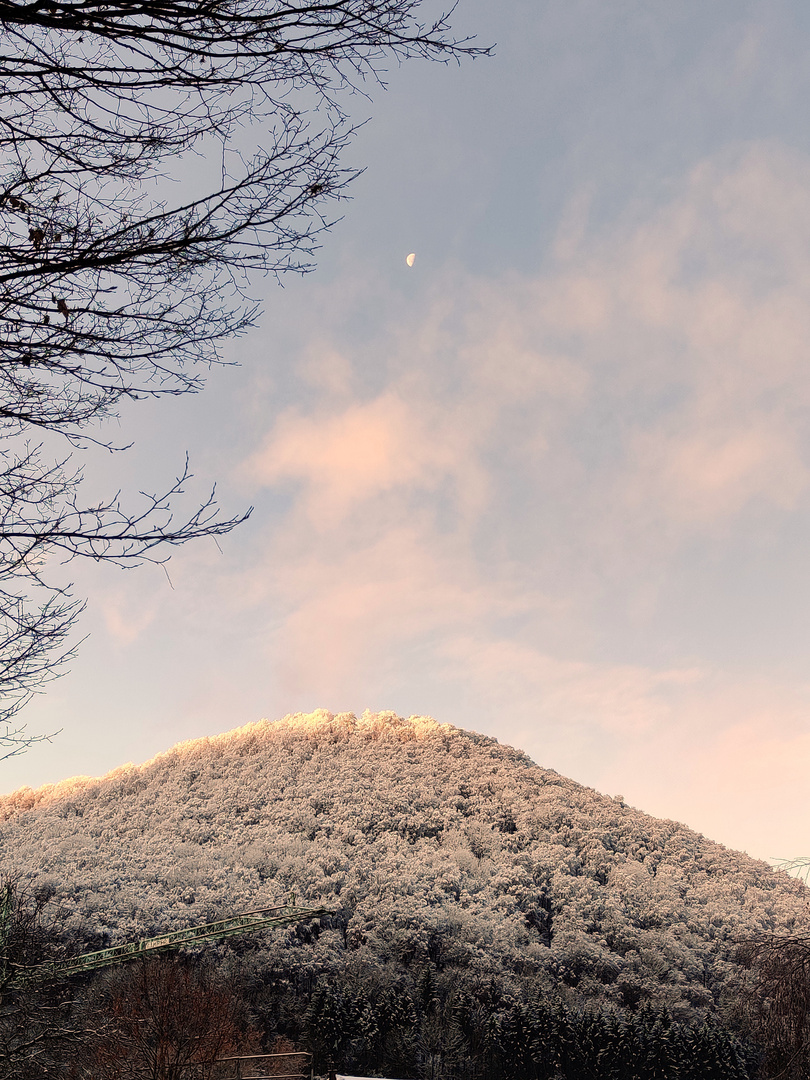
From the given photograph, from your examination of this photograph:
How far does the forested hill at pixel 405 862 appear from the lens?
38.8m

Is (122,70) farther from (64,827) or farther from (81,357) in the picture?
(64,827)

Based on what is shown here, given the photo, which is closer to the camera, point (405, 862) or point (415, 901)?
point (415, 901)

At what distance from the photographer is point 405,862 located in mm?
48625

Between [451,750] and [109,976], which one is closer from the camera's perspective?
[109,976]

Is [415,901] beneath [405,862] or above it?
beneath

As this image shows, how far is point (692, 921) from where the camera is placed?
45469 mm

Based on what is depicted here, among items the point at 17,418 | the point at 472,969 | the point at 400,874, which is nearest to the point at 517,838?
the point at 400,874

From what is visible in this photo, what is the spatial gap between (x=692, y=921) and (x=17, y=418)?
166 feet

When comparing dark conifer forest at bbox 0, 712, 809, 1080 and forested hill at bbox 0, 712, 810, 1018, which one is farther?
forested hill at bbox 0, 712, 810, 1018

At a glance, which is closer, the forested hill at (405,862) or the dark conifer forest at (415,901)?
the dark conifer forest at (415,901)

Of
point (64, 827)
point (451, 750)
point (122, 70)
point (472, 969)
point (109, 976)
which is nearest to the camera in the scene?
point (122, 70)

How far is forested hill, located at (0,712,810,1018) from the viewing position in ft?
127

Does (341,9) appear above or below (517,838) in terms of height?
above

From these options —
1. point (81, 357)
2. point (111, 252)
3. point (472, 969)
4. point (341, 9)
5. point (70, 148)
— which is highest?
point (341, 9)
